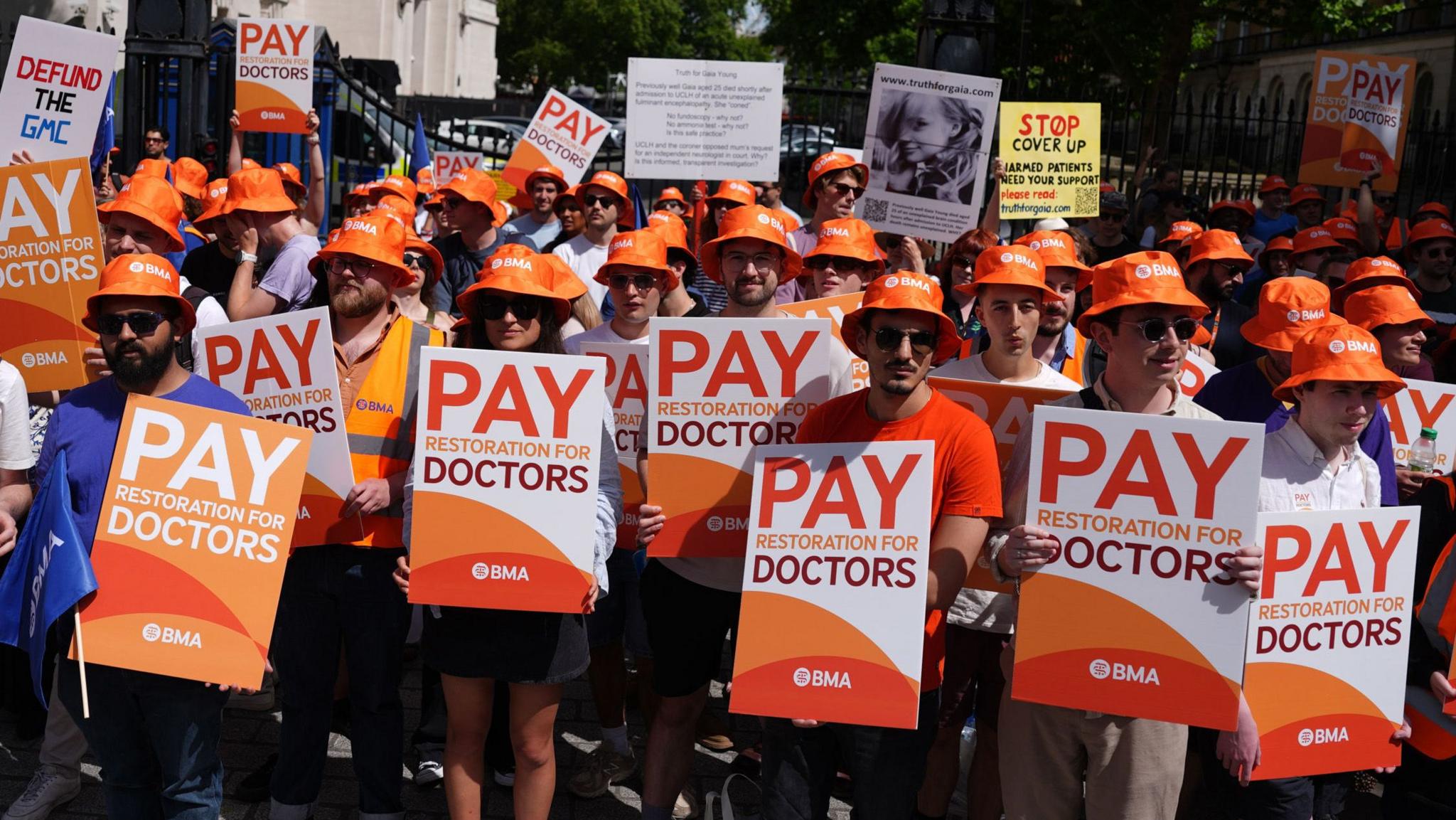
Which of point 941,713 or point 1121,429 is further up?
point 1121,429

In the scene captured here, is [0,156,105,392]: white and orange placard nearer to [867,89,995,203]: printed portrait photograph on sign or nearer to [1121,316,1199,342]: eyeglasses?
[1121,316,1199,342]: eyeglasses

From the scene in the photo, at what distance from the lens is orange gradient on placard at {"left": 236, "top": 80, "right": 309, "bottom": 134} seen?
961 centimetres

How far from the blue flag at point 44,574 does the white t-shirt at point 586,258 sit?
3669mm

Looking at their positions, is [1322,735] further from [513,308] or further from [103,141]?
[103,141]

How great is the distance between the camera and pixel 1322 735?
13.0 ft

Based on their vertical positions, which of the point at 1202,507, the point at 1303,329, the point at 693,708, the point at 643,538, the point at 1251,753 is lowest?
the point at 693,708

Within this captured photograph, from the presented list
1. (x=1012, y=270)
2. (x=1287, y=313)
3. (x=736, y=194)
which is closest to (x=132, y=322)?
(x=1012, y=270)

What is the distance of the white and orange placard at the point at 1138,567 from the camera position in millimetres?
3758

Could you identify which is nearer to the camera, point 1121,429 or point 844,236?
point 1121,429

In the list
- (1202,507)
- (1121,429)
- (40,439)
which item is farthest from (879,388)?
(40,439)

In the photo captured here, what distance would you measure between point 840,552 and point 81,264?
3461 millimetres

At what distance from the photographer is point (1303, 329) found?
4598 millimetres

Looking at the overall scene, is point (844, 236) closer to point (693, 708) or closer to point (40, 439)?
point (693, 708)

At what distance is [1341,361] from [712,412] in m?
1.90
